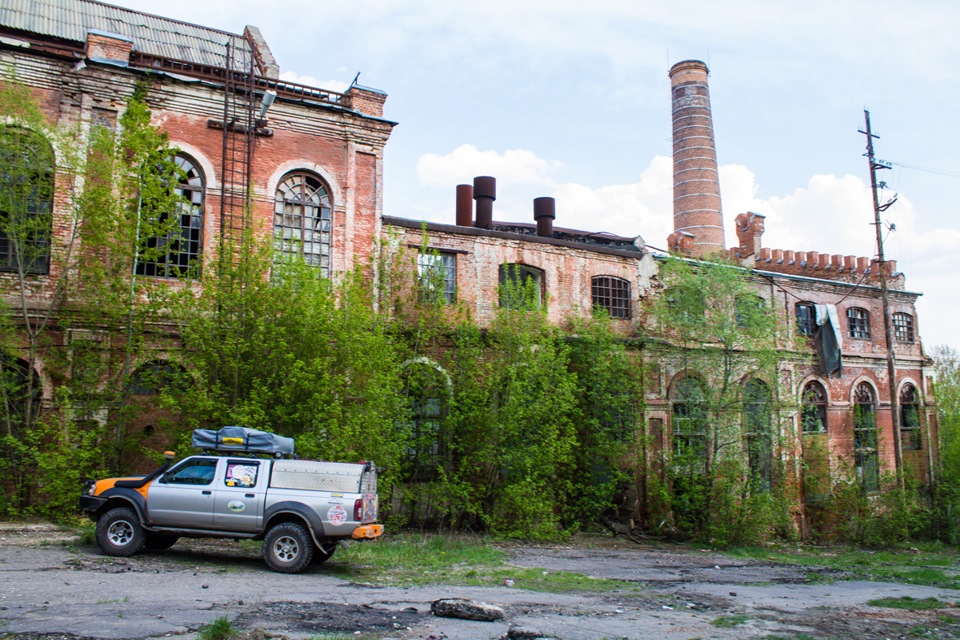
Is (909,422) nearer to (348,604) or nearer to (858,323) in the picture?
(858,323)

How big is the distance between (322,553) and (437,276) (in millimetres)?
8694

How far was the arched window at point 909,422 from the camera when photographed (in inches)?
1137

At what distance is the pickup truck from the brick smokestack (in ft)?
87.7

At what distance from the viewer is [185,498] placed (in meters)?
11.4

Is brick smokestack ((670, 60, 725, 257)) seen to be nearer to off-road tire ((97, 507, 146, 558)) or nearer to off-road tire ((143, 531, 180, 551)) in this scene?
off-road tire ((143, 531, 180, 551))

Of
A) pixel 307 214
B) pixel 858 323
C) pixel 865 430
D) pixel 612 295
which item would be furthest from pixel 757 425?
pixel 307 214

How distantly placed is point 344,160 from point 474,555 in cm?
1044

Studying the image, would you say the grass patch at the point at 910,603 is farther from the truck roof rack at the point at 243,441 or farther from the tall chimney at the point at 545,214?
the tall chimney at the point at 545,214

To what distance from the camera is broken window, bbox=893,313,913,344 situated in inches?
1161

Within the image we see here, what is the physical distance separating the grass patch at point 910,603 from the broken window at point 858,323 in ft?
57.1

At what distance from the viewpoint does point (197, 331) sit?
15.0m

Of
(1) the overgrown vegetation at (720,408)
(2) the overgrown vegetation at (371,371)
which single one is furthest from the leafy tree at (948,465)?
(1) the overgrown vegetation at (720,408)

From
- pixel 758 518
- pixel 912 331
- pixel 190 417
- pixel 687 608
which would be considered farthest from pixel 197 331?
pixel 912 331

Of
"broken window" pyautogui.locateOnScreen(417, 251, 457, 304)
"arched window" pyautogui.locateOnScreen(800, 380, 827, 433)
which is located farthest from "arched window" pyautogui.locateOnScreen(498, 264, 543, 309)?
"arched window" pyautogui.locateOnScreen(800, 380, 827, 433)
